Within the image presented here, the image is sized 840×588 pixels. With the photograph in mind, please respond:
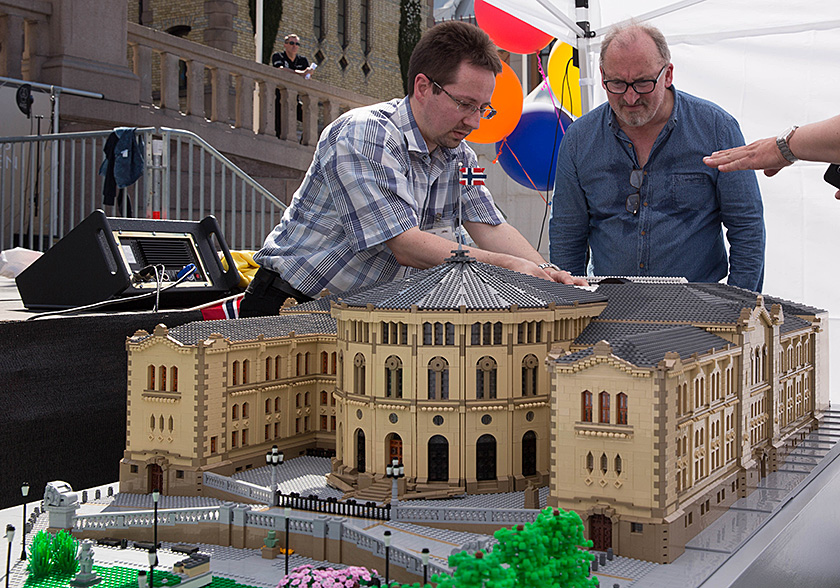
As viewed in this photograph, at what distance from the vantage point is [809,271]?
9297 mm

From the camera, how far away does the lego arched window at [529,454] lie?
4.19 meters

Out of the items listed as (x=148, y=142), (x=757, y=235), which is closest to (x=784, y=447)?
(x=757, y=235)

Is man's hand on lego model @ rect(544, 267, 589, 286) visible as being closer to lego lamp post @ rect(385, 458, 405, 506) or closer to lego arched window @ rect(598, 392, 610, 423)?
lego arched window @ rect(598, 392, 610, 423)

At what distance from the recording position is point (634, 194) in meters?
5.75

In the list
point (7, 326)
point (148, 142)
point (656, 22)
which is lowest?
point (7, 326)

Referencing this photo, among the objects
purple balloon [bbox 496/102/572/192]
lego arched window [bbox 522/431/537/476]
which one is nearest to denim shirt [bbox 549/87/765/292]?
lego arched window [bbox 522/431/537/476]

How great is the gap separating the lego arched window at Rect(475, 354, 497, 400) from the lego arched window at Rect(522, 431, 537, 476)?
11.4 inches

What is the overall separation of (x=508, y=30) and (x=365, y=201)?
8.90 metres

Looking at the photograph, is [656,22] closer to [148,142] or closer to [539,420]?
[148,142]

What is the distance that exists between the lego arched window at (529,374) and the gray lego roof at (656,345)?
1.68ft

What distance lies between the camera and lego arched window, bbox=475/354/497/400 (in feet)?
13.3

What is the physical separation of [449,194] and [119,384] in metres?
2.32

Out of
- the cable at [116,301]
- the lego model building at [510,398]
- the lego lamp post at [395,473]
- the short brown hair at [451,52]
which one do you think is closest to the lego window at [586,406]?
the lego model building at [510,398]

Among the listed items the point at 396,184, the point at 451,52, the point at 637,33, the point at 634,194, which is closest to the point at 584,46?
the point at 634,194
